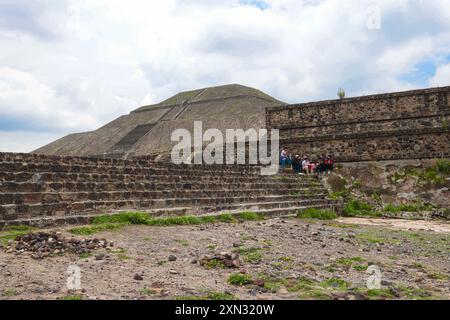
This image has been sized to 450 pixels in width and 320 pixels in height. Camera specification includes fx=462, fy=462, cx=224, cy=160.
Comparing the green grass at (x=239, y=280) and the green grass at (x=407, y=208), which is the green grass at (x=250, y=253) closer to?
the green grass at (x=239, y=280)

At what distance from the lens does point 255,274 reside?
5152 mm

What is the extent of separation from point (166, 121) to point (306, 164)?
1665 centimetres

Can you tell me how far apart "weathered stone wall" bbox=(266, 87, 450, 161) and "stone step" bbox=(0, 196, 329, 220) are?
6.07m

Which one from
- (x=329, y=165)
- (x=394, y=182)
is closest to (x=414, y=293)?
(x=394, y=182)

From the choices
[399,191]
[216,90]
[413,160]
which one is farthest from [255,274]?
[216,90]

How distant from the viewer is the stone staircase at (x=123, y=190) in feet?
25.4

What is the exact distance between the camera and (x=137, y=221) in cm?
855

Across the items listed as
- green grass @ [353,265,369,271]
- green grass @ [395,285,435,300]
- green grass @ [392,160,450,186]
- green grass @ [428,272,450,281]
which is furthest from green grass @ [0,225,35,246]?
green grass @ [392,160,450,186]

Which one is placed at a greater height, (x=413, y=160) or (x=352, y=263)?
(x=413, y=160)

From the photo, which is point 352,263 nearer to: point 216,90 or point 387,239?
point 387,239

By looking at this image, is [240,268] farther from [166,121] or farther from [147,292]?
[166,121]

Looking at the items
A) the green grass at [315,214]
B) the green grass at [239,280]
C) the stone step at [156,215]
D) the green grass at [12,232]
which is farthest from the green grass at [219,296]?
the green grass at [315,214]

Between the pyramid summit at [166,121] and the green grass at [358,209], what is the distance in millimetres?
11049
